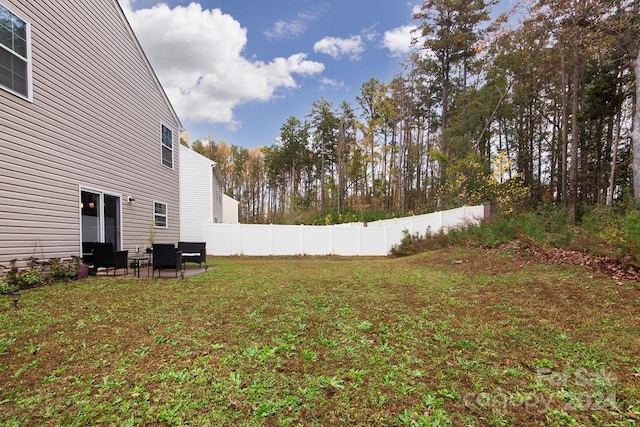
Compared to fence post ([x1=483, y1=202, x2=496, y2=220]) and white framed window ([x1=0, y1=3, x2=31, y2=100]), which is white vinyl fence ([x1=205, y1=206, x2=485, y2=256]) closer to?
fence post ([x1=483, y1=202, x2=496, y2=220])

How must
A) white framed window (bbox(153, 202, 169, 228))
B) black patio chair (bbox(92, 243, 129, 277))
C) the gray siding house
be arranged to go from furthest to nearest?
white framed window (bbox(153, 202, 169, 228))
black patio chair (bbox(92, 243, 129, 277))
the gray siding house

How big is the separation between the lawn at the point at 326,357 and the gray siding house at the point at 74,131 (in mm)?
1573

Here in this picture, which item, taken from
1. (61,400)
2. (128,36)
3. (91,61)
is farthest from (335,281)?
(128,36)

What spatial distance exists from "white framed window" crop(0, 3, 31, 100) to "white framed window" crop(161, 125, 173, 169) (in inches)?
180

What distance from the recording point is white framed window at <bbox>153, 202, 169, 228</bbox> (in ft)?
30.3

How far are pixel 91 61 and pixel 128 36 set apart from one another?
2008mm

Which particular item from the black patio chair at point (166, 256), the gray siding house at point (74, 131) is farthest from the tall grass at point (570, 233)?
the gray siding house at point (74, 131)

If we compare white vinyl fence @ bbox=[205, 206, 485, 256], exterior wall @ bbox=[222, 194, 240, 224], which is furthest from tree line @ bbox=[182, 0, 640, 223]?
white vinyl fence @ bbox=[205, 206, 485, 256]

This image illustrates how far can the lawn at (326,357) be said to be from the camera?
188cm

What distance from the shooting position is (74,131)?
609 centimetres

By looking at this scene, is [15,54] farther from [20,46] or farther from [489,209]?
[489,209]

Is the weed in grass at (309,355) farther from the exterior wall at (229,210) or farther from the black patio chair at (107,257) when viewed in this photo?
the exterior wall at (229,210)

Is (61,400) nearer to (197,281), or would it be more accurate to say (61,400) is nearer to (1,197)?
(197,281)

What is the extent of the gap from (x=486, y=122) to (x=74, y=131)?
1733 centimetres
